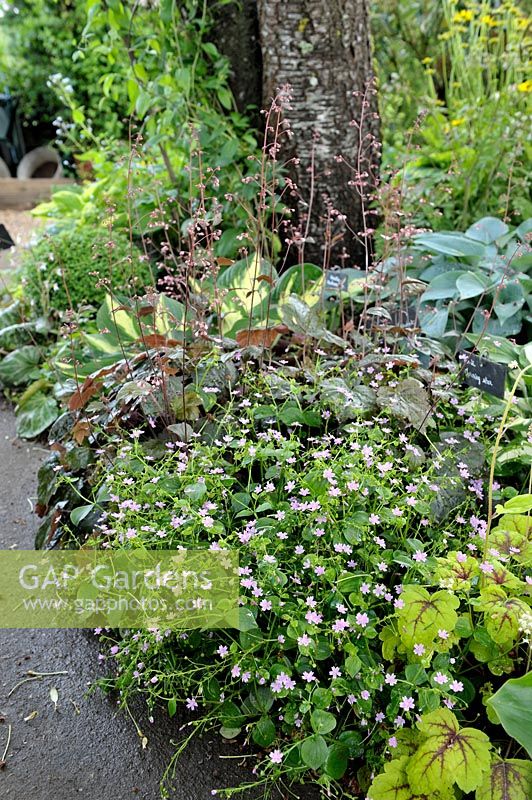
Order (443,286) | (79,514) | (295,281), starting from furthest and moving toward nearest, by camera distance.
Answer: (295,281)
(443,286)
(79,514)

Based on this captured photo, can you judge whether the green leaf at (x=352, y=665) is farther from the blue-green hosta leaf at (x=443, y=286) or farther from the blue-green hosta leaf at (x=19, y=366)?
the blue-green hosta leaf at (x=19, y=366)

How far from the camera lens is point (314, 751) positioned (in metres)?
1.24

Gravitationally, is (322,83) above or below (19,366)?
above

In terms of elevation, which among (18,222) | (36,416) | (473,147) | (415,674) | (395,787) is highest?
(473,147)

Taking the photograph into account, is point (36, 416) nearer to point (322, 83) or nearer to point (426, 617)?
point (322, 83)

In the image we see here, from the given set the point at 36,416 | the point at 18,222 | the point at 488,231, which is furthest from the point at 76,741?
the point at 18,222

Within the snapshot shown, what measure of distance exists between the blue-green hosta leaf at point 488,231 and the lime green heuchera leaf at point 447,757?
192cm

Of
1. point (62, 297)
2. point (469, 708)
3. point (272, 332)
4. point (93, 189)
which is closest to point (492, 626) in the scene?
point (469, 708)

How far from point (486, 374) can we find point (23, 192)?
20.3 ft

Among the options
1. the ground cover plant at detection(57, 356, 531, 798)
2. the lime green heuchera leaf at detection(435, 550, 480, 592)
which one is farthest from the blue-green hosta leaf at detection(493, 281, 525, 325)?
the lime green heuchera leaf at detection(435, 550, 480, 592)

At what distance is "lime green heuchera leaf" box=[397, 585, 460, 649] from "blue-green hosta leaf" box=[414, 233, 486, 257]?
1566mm

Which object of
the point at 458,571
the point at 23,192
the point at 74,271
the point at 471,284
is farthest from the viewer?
the point at 23,192

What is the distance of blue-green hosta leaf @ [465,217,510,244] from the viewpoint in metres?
2.63

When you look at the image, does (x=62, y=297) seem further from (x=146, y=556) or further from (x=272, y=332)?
(x=146, y=556)
